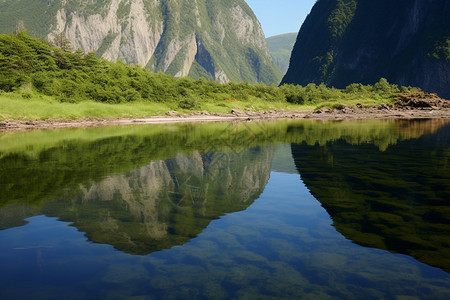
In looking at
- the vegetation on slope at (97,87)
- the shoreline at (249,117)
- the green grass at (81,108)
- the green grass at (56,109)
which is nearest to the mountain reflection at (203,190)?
the shoreline at (249,117)

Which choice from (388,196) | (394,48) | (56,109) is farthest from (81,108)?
(394,48)

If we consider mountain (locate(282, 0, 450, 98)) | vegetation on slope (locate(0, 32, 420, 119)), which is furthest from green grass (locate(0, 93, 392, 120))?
mountain (locate(282, 0, 450, 98))

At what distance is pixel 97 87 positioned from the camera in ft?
189

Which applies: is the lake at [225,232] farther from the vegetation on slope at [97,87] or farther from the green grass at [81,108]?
the vegetation on slope at [97,87]

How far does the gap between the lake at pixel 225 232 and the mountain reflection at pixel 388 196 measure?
0.14 feet

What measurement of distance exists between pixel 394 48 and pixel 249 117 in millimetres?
133894

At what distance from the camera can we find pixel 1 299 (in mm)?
4523

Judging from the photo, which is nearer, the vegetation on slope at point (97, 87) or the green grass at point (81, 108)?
the green grass at point (81, 108)

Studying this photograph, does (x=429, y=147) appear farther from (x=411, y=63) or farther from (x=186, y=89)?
(x=411, y=63)

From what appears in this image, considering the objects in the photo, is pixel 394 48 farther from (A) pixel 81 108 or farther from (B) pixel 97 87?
(A) pixel 81 108

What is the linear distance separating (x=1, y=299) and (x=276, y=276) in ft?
13.0

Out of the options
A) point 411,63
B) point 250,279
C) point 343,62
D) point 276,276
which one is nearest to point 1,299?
point 250,279

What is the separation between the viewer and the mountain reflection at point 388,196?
6.33m

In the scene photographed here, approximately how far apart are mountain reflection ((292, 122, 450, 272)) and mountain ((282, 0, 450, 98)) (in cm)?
12565
